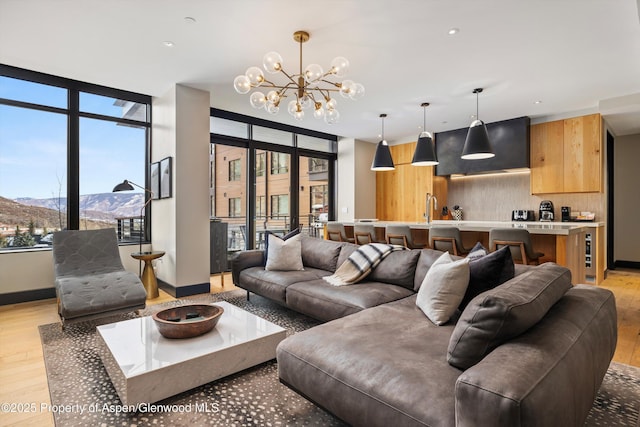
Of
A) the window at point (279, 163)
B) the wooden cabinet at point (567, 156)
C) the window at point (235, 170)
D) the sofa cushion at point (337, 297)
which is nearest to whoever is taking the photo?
the sofa cushion at point (337, 297)

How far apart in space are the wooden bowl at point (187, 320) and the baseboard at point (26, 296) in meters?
2.83

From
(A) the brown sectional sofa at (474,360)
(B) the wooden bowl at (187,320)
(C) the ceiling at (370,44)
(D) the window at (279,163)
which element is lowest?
(B) the wooden bowl at (187,320)

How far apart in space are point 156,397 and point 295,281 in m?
1.64

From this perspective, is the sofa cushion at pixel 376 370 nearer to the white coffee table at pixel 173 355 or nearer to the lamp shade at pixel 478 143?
the white coffee table at pixel 173 355

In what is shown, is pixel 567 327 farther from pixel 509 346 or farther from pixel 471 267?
pixel 471 267

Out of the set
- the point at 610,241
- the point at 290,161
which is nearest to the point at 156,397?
the point at 290,161

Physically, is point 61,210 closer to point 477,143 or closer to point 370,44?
point 370,44

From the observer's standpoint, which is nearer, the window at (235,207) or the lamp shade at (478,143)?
the lamp shade at (478,143)

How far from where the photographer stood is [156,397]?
1.87 meters

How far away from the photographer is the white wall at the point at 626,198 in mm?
6305

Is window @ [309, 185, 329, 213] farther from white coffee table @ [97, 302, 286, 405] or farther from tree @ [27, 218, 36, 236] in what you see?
white coffee table @ [97, 302, 286, 405]

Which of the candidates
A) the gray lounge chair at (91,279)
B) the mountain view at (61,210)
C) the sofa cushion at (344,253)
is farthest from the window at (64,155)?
the sofa cushion at (344,253)

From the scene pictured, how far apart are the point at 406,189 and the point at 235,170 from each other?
11.9 feet

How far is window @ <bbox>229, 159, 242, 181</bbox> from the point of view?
5688 mm
